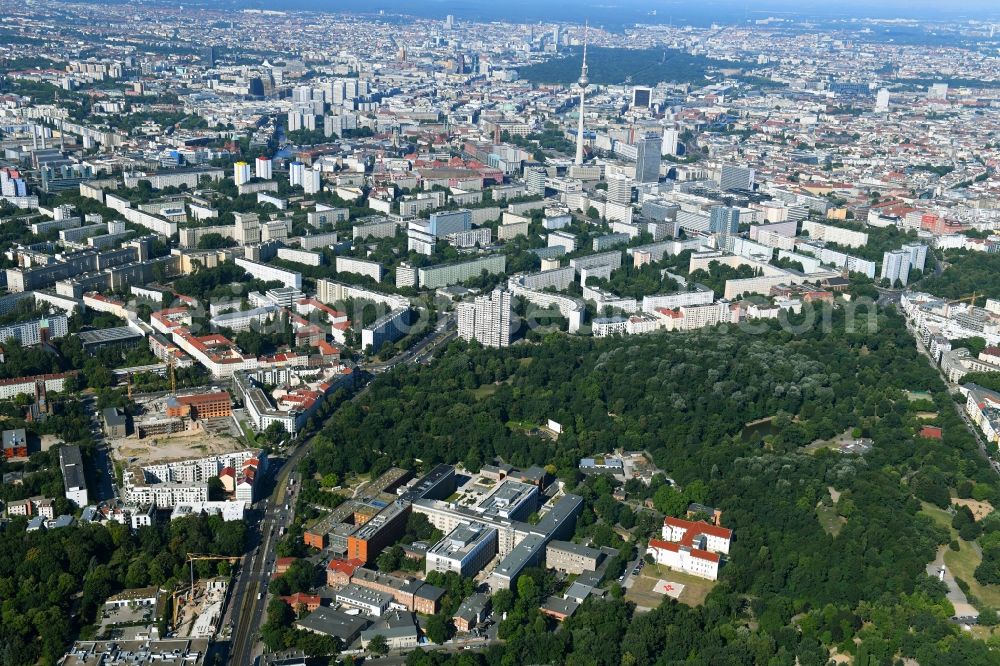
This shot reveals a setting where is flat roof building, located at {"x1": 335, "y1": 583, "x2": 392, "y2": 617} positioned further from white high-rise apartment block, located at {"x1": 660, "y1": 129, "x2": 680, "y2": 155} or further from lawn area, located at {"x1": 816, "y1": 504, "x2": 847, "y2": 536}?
white high-rise apartment block, located at {"x1": 660, "y1": 129, "x2": 680, "y2": 155}

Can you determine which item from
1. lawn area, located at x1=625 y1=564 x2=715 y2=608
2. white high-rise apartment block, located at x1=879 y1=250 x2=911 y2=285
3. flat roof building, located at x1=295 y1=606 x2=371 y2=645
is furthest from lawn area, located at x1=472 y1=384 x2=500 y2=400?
white high-rise apartment block, located at x1=879 y1=250 x2=911 y2=285

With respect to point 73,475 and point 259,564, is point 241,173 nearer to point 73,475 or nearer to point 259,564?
point 73,475

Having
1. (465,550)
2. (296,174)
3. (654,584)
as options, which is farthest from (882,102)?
(465,550)

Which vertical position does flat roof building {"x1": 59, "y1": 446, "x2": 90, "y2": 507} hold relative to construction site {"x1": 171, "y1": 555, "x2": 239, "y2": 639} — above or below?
above

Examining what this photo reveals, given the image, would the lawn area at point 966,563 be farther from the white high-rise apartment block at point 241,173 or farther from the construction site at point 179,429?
the white high-rise apartment block at point 241,173

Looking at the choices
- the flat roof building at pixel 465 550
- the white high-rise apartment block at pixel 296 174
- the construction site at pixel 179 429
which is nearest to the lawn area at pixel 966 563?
the flat roof building at pixel 465 550

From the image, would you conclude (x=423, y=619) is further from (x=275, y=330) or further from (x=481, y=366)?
(x=275, y=330)
